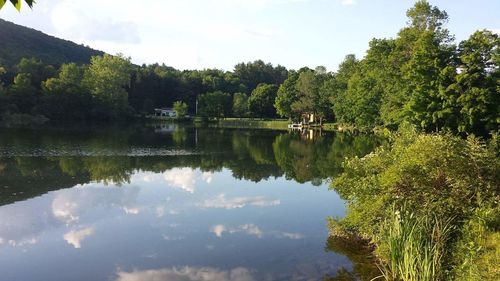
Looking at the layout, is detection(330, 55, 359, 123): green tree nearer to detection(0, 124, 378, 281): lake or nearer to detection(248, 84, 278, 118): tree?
detection(248, 84, 278, 118): tree

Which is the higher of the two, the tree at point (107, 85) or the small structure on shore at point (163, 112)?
the tree at point (107, 85)

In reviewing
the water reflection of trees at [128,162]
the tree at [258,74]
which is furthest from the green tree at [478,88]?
the tree at [258,74]

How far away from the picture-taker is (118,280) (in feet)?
36.2

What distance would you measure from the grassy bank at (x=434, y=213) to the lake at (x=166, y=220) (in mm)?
1540

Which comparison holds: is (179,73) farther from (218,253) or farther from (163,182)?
(218,253)

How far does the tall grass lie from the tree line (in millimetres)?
24092

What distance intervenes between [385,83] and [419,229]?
4558 cm

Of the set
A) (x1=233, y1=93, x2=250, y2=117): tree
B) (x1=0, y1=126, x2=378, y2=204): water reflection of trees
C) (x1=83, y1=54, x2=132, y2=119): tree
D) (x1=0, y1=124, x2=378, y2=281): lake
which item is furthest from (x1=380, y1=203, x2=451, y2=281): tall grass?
(x1=233, y1=93, x2=250, y2=117): tree

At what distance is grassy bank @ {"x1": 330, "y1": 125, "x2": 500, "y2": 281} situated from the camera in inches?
344

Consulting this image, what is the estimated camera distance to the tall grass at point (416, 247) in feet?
28.5

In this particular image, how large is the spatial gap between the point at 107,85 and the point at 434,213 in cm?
9541

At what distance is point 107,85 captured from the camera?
320 feet

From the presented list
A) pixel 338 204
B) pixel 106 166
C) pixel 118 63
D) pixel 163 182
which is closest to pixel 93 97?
pixel 118 63

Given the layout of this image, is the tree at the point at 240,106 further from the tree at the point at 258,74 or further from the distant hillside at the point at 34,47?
the distant hillside at the point at 34,47
